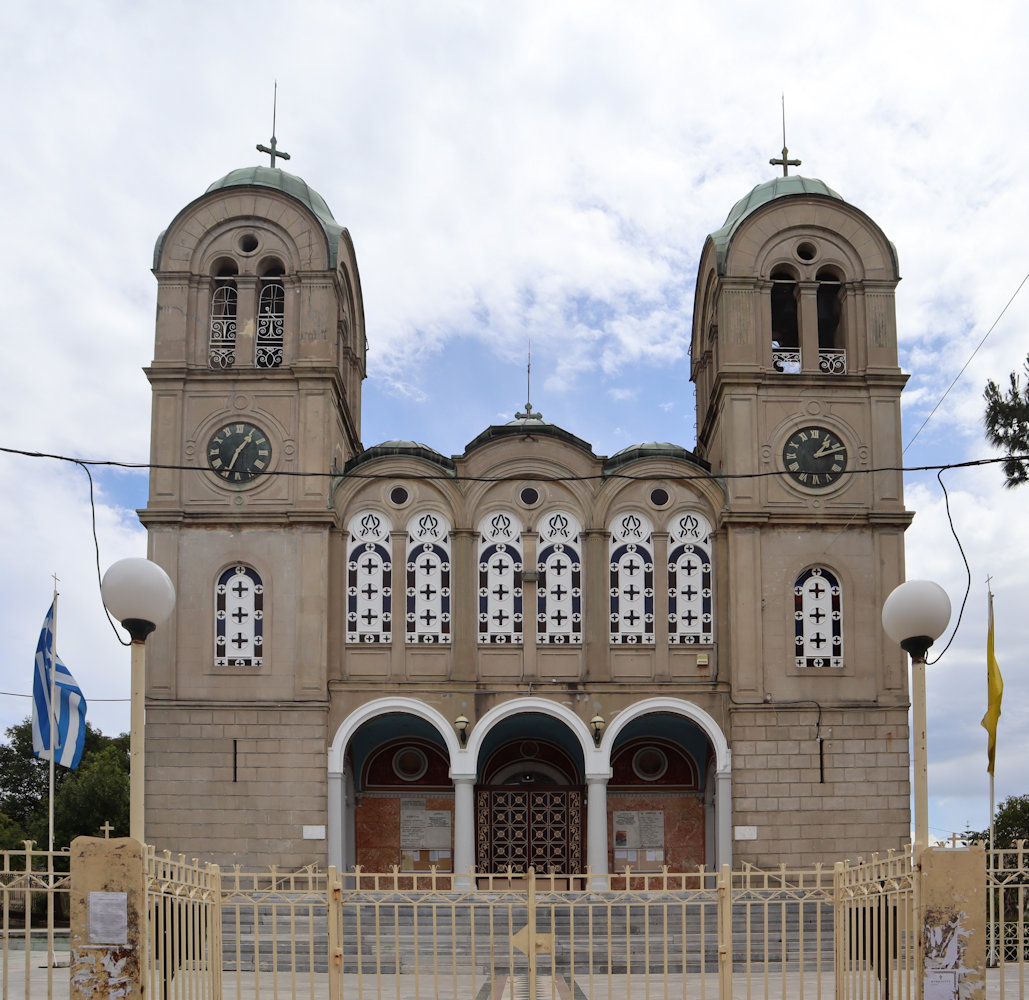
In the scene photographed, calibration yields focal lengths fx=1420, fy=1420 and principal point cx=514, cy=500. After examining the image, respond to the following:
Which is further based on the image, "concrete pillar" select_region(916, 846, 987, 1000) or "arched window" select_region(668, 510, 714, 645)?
"arched window" select_region(668, 510, 714, 645)

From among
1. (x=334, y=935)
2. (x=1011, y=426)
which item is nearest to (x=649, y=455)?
(x=1011, y=426)

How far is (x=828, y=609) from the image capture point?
27.6 meters

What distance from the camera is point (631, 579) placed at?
92.5ft

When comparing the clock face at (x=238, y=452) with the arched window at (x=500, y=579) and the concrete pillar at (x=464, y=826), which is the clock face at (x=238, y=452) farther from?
the concrete pillar at (x=464, y=826)

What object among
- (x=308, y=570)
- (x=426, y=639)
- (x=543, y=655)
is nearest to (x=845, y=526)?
(x=543, y=655)

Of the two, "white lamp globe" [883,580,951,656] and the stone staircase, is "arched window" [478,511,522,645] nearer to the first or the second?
the stone staircase

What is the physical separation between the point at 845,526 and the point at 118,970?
803 inches

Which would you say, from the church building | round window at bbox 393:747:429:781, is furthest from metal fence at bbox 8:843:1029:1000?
round window at bbox 393:747:429:781

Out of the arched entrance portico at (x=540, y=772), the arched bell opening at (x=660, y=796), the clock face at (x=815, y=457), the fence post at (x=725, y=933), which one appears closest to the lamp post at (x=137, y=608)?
the fence post at (x=725, y=933)

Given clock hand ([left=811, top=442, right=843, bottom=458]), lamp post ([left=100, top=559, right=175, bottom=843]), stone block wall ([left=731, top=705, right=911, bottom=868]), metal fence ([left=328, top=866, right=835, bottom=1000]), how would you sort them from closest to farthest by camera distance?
lamp post ([left=100, top=559, right=175, bottom=843]) → metal fence ([left=328, top=866, right=835, bottom=1000]) → stone block wall ([left=731, top=705, right=911, bottom=868]) → clock hand ([left=811, top=442, right=843, bottom=458])

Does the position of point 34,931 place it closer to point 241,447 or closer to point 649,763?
point 241,447

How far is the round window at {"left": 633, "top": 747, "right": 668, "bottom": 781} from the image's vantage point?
95.7 ft

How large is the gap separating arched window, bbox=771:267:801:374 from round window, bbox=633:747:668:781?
8.27m

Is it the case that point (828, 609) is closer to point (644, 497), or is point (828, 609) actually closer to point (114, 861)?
point (644, 497)
